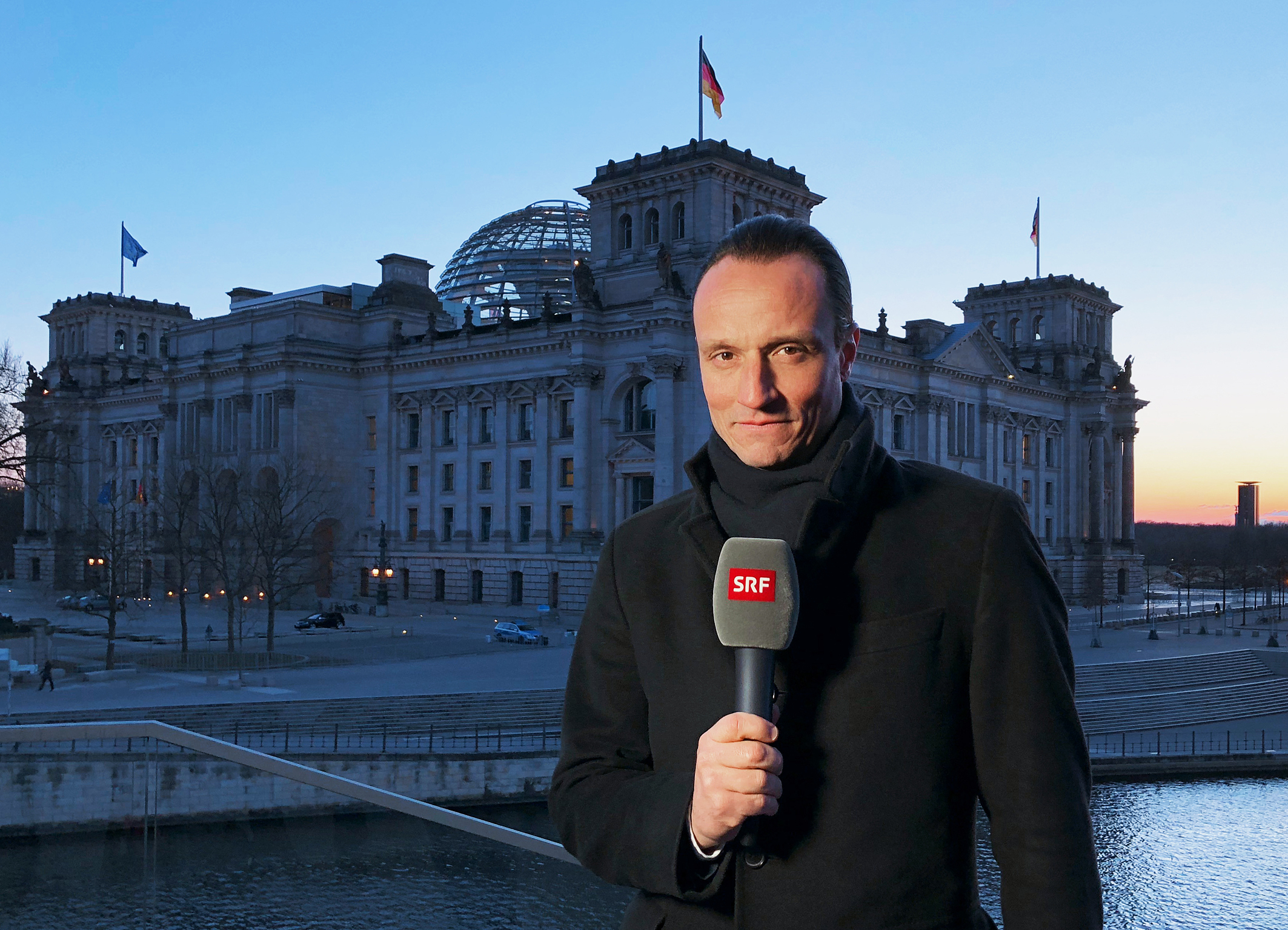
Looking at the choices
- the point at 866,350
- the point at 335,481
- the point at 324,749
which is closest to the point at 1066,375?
the point at 866,350

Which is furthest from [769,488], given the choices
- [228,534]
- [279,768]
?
[228,534]

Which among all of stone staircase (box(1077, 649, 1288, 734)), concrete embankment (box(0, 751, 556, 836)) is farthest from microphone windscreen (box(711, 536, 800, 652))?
stone staircase (box(1077, 649, 1288, 734))

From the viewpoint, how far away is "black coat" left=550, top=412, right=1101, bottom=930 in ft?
8.80

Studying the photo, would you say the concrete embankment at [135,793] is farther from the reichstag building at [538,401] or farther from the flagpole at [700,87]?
the flagpole at [700,87]

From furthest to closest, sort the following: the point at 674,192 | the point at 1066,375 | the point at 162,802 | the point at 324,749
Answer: the point at 1066,375 < the point at 674,192 < the point at 324,749 < the point at 162,802

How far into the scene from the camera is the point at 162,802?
18.4 ft

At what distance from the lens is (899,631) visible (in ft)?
9.07

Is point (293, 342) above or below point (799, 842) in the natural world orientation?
above

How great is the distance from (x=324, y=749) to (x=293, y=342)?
5231 centimetres

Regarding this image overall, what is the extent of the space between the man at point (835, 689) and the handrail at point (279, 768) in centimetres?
248

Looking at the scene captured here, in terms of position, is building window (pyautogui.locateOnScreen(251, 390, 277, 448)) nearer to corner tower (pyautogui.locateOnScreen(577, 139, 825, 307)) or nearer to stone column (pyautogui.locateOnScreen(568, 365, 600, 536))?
stone column (pyautogui.locateOnScreen(568, 365, 600, 536))

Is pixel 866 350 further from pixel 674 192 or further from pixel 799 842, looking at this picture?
pixel 799 842

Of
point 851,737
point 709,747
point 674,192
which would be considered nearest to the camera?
point 709,747

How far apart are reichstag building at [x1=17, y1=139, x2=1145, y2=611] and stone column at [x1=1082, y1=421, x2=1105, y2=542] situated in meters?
0.16
